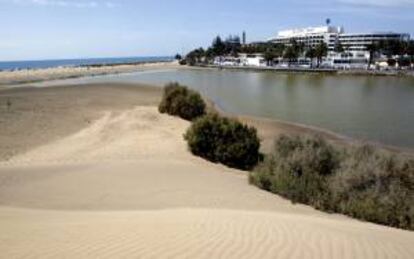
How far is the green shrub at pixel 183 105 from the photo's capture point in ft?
107

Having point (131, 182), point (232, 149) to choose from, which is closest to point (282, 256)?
point (131, 182)

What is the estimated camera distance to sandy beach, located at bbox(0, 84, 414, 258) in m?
7.33

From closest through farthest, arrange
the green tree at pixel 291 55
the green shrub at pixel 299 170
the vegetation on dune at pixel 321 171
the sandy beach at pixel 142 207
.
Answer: the sandy beach at pixel 142 207 < the vegetation on dune at pixel 321 171 < the green shrub at pixel 299 170 < the green tree at pixel 291 55

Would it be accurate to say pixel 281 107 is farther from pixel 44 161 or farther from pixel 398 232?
pixel 398 232

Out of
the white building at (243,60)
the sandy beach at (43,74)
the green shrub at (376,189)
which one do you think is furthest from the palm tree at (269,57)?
the green shrub at (376,189)

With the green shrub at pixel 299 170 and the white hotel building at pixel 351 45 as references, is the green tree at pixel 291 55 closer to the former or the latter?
the white hotel building at pixel 351 45

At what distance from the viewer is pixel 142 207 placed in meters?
12.5

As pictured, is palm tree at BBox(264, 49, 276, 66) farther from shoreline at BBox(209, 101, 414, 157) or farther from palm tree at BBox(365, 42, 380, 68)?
shoreline at BBox(209, 101, 414, 157)

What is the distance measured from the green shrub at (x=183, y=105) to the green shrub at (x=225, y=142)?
1159cm

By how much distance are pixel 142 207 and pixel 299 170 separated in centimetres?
502

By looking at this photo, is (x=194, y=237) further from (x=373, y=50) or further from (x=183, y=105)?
(x=373, y=50)

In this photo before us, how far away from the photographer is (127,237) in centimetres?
789

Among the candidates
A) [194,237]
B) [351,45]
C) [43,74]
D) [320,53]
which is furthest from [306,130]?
[351,45]

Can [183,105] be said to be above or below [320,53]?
above
